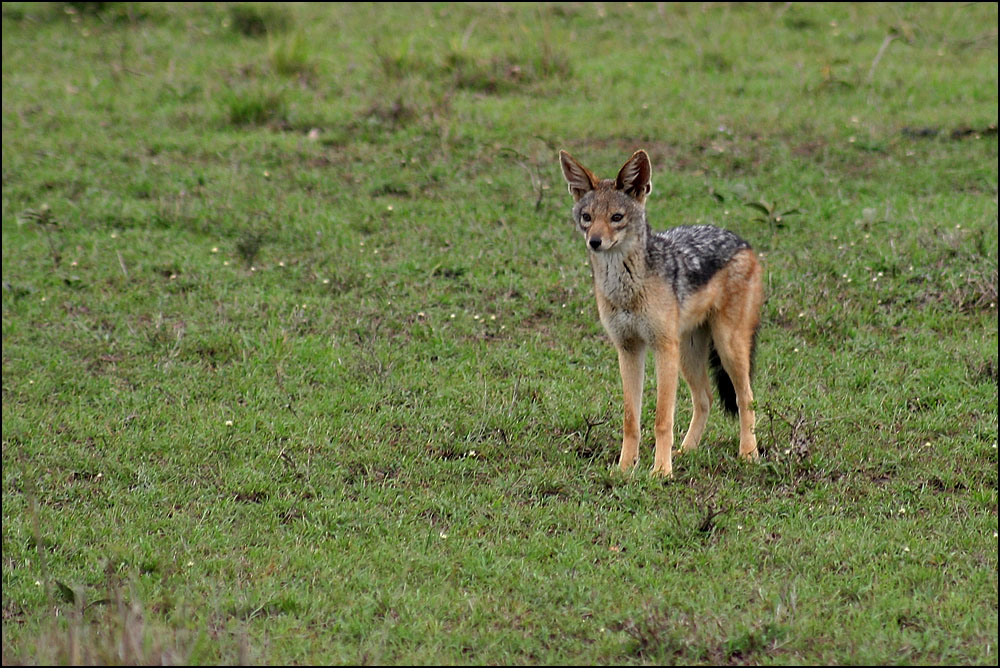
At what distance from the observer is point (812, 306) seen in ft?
29.1

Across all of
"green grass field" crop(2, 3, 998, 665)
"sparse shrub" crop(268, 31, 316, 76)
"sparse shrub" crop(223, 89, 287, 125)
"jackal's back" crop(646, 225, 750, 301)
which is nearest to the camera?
"green grass field" crop(2, 3, 998, 665)

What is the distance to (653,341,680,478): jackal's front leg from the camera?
6715 millimetres

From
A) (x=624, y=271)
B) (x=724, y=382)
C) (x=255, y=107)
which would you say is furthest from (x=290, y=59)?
(x=724, y=382)

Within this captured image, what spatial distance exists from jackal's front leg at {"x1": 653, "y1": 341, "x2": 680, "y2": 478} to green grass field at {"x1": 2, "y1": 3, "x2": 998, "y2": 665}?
0.76 feet

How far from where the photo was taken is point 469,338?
8727 mm

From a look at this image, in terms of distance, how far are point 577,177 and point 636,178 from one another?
355mm

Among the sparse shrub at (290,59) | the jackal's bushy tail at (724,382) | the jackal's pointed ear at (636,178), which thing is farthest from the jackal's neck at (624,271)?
the sparse shrub at (290,59)

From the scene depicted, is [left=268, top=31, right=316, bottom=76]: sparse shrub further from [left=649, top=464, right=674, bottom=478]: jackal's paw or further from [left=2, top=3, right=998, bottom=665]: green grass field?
[left=649, top=464, right=674, bottom=478]: jackal's paw

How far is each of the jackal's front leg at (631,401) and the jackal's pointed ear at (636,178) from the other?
912 millimetres

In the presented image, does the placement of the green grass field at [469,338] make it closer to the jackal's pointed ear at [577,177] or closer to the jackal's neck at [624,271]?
the jackal's neck at [624,271]

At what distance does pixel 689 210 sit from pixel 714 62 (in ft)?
12.6

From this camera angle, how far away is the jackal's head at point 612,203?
259 inches

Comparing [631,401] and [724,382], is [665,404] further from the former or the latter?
[724,382]

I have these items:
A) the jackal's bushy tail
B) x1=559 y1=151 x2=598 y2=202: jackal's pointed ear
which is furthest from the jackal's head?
the jackal's bushy tail
